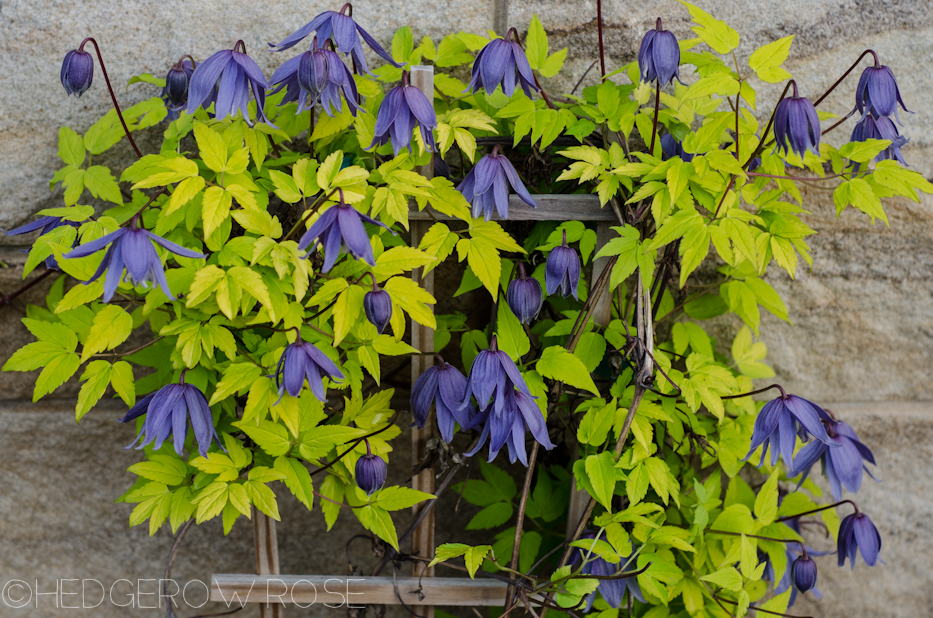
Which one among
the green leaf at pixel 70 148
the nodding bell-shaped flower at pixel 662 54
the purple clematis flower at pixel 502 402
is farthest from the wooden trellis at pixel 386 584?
the green leaf at pixel 70 148

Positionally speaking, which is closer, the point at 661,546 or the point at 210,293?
the point at 210,293

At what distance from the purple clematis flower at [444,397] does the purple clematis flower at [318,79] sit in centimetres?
43

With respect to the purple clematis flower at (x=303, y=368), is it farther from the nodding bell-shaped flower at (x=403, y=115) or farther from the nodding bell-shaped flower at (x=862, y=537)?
the nodding bell-shaped flower at (x=862, y=537)

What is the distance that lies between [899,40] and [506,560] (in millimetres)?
1303

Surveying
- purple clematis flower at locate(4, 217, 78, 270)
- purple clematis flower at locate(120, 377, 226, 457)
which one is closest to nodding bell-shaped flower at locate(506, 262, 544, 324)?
purple clematis flower at locate(120, 377, 226, 457)

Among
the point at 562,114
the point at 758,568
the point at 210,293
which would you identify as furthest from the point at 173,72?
the point at 758,568

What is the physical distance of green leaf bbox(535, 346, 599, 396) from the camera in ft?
3.35

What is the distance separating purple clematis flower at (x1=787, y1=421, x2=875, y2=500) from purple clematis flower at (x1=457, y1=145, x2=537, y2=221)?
0.67m

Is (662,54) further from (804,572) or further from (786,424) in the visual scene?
(804,572)

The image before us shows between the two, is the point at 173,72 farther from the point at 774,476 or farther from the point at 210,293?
the point at 774,476

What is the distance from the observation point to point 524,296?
1031 mm

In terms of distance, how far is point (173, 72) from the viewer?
1.06 m

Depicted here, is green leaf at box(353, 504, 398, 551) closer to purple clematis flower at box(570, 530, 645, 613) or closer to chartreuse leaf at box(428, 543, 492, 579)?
chartreuse leaf at box(428, 543, 492, 579)

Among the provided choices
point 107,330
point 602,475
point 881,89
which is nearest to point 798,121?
point 881,89
